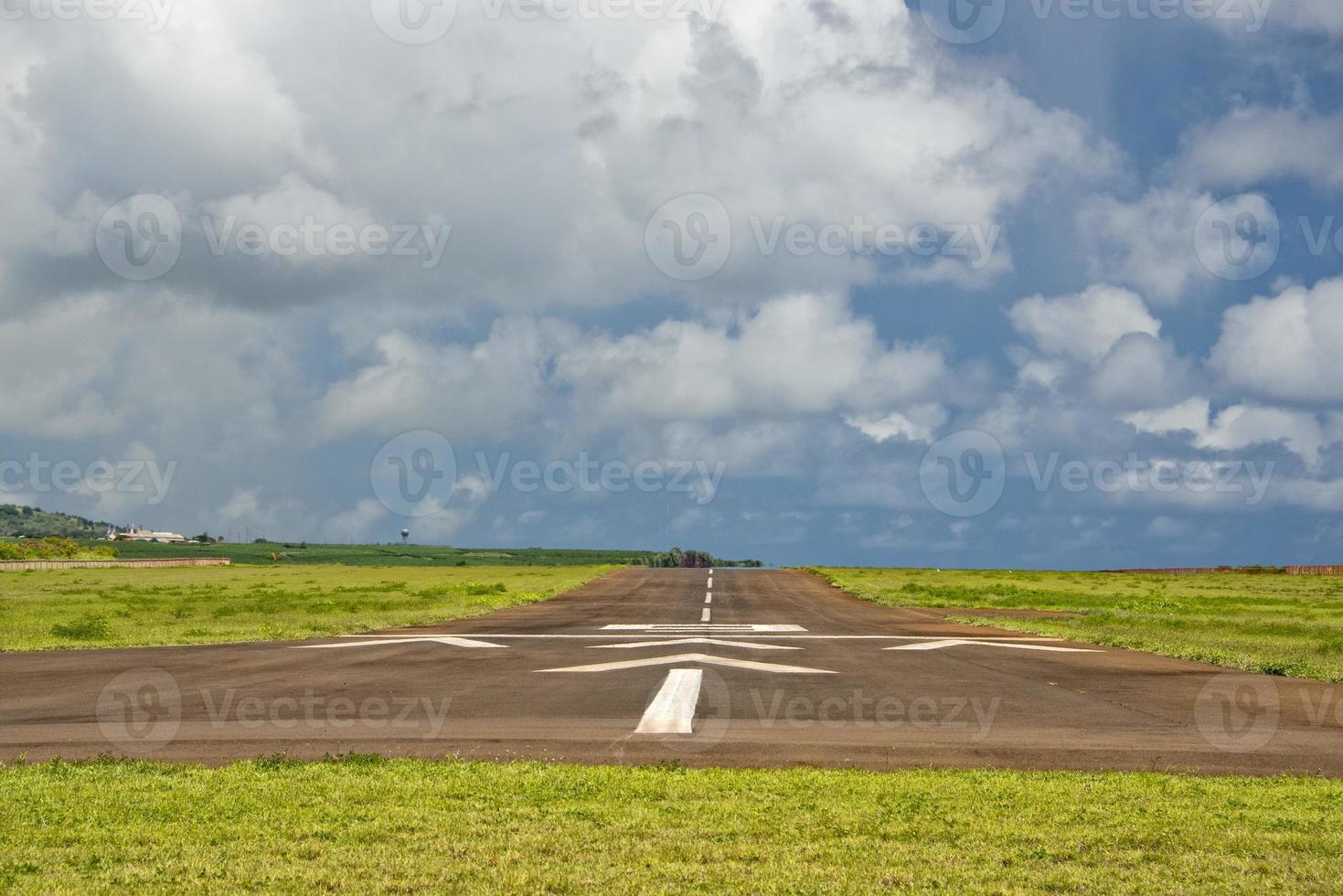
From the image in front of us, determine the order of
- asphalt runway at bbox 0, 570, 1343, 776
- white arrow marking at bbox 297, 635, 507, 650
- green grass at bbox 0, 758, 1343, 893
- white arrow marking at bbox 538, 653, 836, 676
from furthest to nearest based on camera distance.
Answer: white arrow marking at bbox 297, 635, 507, 650 < white arrow marking at bbox 538, 653, 836, 676 < asphalt runway at bbox 0, 570, 1343, 776 < green grass at bbox 0, 758, 1343, 893

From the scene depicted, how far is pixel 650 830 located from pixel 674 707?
8.74 m

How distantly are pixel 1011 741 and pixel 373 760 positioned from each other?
827 centimetres

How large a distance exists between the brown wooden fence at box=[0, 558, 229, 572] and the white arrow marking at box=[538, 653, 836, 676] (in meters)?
107

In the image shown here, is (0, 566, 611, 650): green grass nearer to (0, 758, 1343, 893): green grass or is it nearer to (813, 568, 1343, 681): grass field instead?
(0, 758, 1343, 893): green grass

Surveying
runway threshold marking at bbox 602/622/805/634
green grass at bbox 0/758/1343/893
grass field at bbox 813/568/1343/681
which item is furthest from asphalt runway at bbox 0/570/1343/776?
runway threshold marking at bbox 602/622/805/634

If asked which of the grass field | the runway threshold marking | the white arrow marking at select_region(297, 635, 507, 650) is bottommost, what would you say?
the white arrow marking at select_region(297, 635, 507, 650)

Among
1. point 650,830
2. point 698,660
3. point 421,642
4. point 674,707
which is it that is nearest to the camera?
point 650,830

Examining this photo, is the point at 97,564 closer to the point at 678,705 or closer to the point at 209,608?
the point at 209,608

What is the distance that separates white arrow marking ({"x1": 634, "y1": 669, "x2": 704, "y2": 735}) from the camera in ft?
51.1

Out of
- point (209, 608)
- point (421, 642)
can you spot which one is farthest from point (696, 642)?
point (209, 608)

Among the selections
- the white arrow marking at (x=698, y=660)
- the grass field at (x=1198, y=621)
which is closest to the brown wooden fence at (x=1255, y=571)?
the grass field at (x=1198, y=621)

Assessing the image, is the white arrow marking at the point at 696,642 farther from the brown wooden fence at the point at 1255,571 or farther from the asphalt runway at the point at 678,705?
the brown wooden fence at the point at 1255,571

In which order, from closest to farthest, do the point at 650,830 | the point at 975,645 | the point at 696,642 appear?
the point at 650,830, the point at 975,645, the point at 696,642

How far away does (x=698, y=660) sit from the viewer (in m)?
26.0
